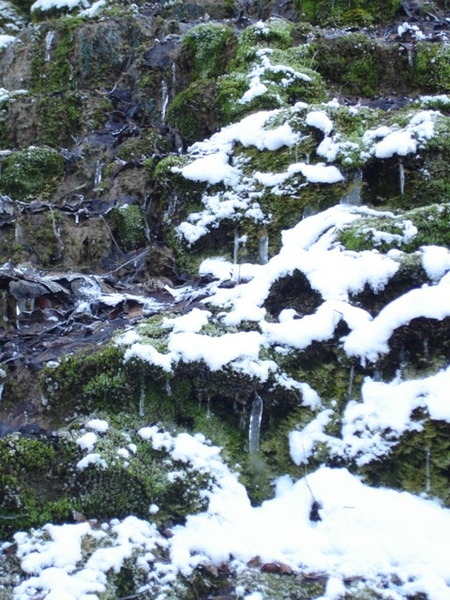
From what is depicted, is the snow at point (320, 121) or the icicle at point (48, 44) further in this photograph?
the icicle at point (48, 44)

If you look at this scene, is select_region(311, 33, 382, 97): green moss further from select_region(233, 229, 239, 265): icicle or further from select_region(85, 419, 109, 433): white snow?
select_region(85, 419, 109, 433): white snow

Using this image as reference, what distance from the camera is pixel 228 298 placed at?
4.91 m

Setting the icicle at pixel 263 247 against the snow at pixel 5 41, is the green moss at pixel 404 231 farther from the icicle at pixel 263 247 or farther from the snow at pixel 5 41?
the snow at pixel 5 41

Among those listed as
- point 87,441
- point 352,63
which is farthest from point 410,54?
point 87,441

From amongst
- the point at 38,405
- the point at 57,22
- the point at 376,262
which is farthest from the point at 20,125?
the point at 376,262

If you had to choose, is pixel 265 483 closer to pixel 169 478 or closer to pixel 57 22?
pixel 169 478

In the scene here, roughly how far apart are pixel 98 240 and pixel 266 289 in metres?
2.82

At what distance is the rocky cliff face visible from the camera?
3.85 metres

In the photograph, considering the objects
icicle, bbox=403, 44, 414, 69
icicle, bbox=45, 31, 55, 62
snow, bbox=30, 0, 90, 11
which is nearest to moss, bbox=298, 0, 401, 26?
icicle, bbox=403, 44, 414, 69

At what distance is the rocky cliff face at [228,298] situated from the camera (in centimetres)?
385

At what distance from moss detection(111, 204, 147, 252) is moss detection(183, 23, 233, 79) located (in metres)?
2.93

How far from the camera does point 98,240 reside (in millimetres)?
7090

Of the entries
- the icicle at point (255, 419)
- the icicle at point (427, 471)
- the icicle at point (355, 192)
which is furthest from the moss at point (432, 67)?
the icicle at point (427, 471)

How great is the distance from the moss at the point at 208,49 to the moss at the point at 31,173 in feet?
7.98
